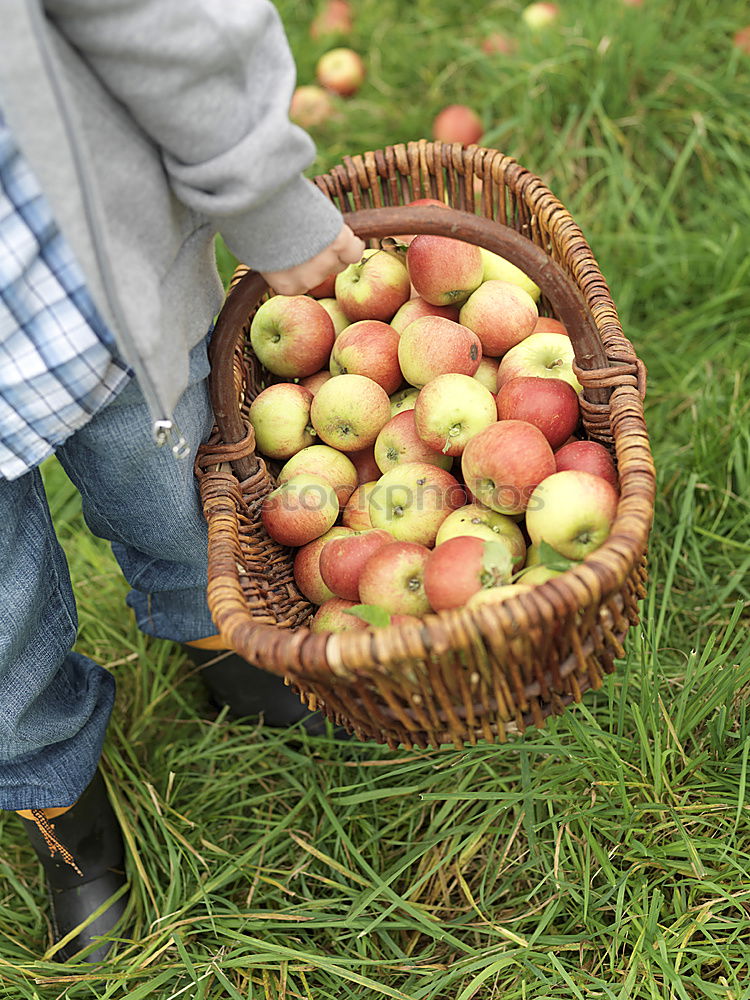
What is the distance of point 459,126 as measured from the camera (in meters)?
2.73

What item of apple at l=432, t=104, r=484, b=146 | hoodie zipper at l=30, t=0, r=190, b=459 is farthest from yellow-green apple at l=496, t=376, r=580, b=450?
apple at l=432, t=104, r=484, b=146

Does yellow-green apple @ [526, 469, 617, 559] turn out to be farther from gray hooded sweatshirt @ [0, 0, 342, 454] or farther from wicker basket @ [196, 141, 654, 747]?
gray hooded sweatshirt @ [0, 0, 342, 454]

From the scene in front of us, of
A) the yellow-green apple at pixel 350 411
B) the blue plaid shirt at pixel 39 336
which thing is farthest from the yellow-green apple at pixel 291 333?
the blue plaid shirt at pixel 39 336

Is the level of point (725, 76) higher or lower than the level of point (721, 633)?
higher

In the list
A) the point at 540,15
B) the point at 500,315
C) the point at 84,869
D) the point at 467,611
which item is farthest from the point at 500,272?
the point at 540,15

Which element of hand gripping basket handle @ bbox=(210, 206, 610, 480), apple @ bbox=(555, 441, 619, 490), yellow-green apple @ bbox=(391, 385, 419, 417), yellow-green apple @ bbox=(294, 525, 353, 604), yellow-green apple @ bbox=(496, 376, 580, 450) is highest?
hand gripping basket handle @ bbox=(210, 206, 610, 480)

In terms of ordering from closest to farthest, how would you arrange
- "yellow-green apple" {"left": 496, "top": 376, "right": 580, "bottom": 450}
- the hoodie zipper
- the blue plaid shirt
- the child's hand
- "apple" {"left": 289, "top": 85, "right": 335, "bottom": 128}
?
the hoodie zipper → the blue plaid shirt → the child's hand → "yellow-green apple" {"left": 496, "top": 376, "right": 580, "bottom": 450} → "apple" {"left": 289, "top": 85, "right": 335, "bottom": 128}

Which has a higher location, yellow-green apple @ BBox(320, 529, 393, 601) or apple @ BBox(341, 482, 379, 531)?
yellow-green apple @ BBox(320, 529, 393, 601)

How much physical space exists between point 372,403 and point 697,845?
93 cm

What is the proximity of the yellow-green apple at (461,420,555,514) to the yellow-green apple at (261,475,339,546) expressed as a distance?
265 millimetres

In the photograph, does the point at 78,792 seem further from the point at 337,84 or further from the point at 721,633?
the point at 337,84

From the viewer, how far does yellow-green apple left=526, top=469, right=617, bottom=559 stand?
50.1 inches

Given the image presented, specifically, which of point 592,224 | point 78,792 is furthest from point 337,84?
point 78,792

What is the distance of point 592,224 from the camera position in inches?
103
